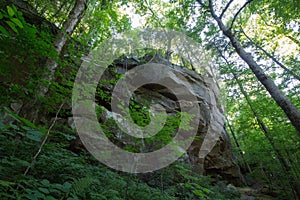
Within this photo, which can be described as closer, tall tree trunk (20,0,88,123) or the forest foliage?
the forest foliage

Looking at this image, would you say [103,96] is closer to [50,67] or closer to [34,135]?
[50,67]

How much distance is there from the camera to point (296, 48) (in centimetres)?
975

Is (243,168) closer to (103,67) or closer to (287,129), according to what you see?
(287,129)

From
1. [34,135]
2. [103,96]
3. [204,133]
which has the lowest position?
[34,135]

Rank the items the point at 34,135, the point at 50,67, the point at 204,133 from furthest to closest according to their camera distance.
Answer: the point at 204,133
the point at 50,67
the point at 34,135

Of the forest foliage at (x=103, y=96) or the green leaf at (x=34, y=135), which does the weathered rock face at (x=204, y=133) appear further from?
the green leaf at (x=34, y=135)

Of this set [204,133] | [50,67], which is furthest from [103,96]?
[204,133]

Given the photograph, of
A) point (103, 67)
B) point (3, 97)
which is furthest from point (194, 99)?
point (3, 97)

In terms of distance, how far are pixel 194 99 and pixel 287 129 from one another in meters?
4.44

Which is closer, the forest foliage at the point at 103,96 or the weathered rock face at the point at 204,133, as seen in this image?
the forest foliage at the point at 103,96

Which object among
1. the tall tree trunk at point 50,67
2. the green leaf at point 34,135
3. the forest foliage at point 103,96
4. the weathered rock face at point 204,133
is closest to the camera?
the green leaf at point 34,135

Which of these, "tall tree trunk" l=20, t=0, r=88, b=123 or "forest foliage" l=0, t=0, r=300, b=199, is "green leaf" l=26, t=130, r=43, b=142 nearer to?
"forest foliage" l=0, t=0, r=300, b=199

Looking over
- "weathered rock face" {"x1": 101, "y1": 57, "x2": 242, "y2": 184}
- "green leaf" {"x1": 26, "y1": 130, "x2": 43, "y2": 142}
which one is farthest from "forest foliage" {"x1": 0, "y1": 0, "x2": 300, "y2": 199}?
"weathered rock face" {"x1": 101, "y1": 57, "x2": 242, "y2": 184}

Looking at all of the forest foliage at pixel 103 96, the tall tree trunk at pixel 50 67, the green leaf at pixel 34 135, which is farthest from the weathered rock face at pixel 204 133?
the green leaf at pixel 34 135
